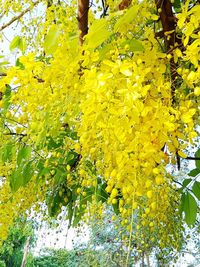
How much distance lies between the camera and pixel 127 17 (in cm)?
85

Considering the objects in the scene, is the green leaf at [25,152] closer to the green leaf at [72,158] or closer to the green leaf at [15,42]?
the green leaf at [72,158]

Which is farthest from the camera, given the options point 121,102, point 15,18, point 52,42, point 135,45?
point 15,18

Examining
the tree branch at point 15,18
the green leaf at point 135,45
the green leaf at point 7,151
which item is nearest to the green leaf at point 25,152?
the green leaf at point 7,151

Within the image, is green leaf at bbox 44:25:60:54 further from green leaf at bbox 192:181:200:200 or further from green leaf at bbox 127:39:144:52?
green leaf at bbox 192:181:200:200

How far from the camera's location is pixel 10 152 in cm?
141

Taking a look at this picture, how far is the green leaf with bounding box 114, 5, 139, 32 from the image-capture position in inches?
33.1

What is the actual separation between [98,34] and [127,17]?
0.20ft

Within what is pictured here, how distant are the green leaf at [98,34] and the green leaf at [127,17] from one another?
28 mm

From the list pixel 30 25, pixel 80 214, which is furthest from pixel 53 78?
pixel 30 25

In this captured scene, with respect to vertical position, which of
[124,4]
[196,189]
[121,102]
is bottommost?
[121,102]

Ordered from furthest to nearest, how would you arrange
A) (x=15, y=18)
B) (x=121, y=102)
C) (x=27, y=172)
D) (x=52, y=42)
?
(x=15, y=18)
(x=27, y=172)
(x=52, y=42)
(x=121, y=102)

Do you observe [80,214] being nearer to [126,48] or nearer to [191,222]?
[191,222]

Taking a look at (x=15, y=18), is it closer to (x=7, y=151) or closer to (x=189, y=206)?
(x=7, y=151)

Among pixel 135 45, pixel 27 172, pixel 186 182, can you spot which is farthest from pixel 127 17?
pixel 27 172
